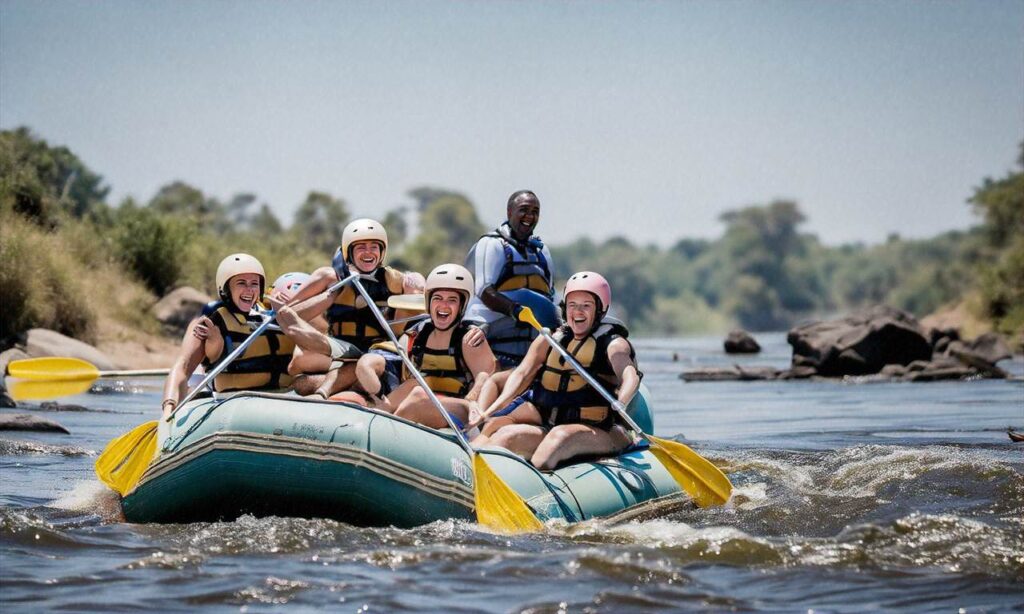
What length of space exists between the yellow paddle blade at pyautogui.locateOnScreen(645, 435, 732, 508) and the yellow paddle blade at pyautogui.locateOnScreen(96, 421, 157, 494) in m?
2.93

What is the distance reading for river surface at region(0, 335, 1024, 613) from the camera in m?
6.07

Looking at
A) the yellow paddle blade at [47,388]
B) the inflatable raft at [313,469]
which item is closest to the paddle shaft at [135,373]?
the yellow paddle blade at [47,388]

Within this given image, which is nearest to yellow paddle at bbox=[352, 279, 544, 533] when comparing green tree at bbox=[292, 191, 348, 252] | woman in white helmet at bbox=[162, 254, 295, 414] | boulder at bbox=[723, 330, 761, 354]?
woman in white helmet at bbox=[162, 254, 295, 414]

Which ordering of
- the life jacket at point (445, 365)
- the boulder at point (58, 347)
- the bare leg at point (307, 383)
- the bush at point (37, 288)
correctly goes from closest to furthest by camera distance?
the life jacket at point (445, 365) < the bare leg at point (307, 383) < the boulder at point (58, 347) < the bush at point (37, 288)

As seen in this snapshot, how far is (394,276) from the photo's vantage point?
30.1 feet

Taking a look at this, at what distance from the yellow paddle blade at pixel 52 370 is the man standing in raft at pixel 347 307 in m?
1.53

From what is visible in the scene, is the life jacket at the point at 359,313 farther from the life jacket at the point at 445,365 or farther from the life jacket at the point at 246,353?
the life jacket at the point at 445,365

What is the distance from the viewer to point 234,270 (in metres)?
8.31

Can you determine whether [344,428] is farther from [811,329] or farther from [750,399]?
[811,329]

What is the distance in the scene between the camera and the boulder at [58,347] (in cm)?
A: 1770

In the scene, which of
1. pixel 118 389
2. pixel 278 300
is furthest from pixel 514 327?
pixel 118 389

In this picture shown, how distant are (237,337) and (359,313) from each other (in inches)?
38.9

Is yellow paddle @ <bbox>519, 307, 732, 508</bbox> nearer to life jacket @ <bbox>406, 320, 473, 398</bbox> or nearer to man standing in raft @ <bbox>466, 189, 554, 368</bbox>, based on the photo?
life jacket @ <bbox>406, 320, 473, 398</bbox>

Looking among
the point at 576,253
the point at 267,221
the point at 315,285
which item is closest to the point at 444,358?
the point at 315,285
